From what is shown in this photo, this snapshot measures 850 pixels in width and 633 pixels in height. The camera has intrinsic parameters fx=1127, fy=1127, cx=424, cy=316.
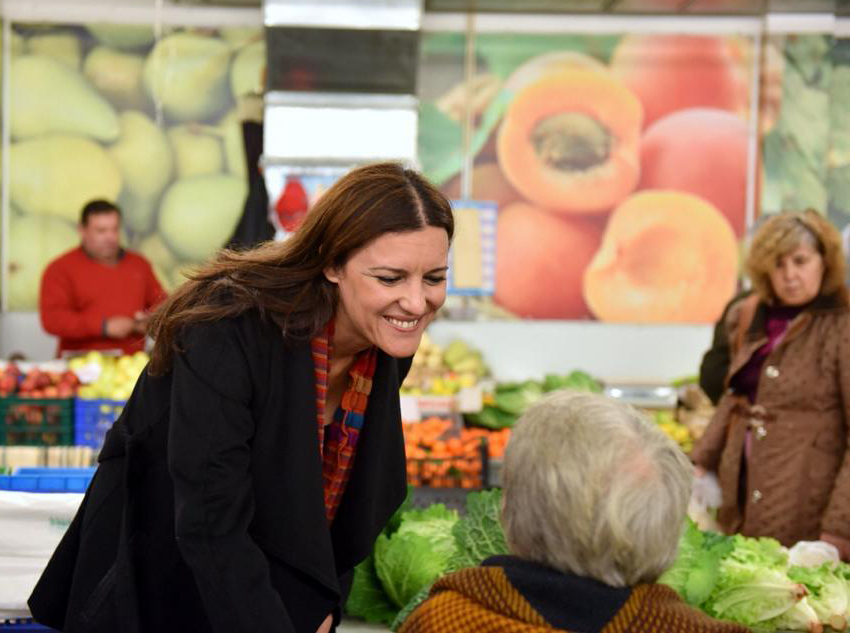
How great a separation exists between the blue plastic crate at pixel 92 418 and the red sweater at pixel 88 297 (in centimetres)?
127

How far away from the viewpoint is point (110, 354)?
6.08 metres

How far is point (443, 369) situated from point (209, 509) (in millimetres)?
5064

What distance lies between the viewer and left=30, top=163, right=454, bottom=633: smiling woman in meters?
1.86

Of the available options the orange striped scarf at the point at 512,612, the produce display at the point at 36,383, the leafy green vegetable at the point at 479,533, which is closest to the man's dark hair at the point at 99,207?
the produce display at the point at 36,383

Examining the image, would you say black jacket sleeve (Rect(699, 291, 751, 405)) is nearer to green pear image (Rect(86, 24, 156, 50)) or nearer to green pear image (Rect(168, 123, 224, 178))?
green pear image (Rect(168, 123, 224, 178))

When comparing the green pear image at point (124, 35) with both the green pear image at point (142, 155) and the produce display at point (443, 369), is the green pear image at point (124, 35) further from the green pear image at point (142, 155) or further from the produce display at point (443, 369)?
the produce display at point (443, 369)

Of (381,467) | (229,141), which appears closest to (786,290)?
(381,467)

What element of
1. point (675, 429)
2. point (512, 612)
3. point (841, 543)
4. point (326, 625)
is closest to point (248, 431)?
point (326, 625)

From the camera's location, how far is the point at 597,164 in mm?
7840

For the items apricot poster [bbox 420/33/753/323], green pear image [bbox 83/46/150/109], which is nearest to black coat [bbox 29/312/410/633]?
apricot poster [bbox 420/33/753/323]

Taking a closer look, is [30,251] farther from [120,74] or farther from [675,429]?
[675,429]

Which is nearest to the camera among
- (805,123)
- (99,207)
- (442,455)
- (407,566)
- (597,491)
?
(597,491)

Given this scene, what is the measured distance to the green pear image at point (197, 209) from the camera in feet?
25.8

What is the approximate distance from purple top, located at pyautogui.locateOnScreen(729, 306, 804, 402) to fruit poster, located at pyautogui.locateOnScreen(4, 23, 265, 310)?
4563mm
